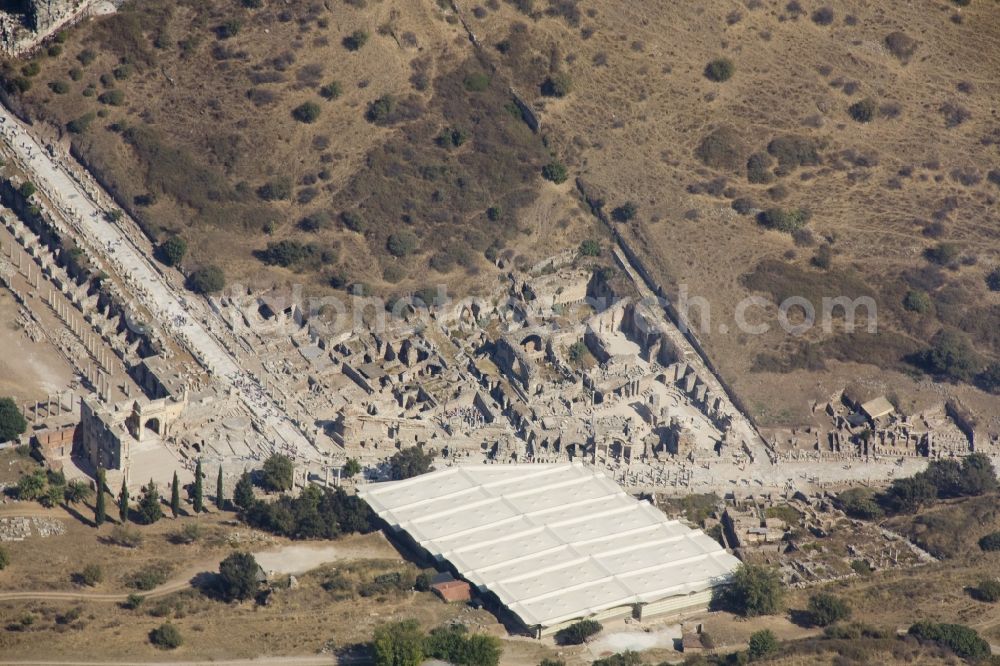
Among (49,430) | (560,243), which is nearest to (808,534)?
(560,243)

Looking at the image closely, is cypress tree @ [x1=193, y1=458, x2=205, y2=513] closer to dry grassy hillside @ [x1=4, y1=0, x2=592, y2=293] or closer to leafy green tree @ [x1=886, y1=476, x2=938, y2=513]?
dry grassy hillside @ [x1=4, y1=0, x2=592, y2=293]

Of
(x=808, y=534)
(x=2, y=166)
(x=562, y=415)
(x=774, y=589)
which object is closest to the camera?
(x=774, y=589)

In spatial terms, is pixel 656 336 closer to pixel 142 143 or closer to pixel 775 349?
pixel 775 349

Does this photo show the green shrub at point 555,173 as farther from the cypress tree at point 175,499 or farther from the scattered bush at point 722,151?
the cypress tree at point 175,499

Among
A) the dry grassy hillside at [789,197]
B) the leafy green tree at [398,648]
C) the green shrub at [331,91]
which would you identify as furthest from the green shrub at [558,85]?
the leafy green tree at [398,648]

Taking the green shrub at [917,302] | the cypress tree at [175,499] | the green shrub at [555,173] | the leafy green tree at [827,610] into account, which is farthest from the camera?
the green shrub at [555,173]

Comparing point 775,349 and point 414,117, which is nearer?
point 775,349

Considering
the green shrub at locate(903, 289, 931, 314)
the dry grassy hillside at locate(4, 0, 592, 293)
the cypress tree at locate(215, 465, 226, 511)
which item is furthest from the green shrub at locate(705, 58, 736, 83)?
the cypress tree at locate(215, 465, 226, 511)

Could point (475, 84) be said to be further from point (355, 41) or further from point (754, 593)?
point (754, 593)
